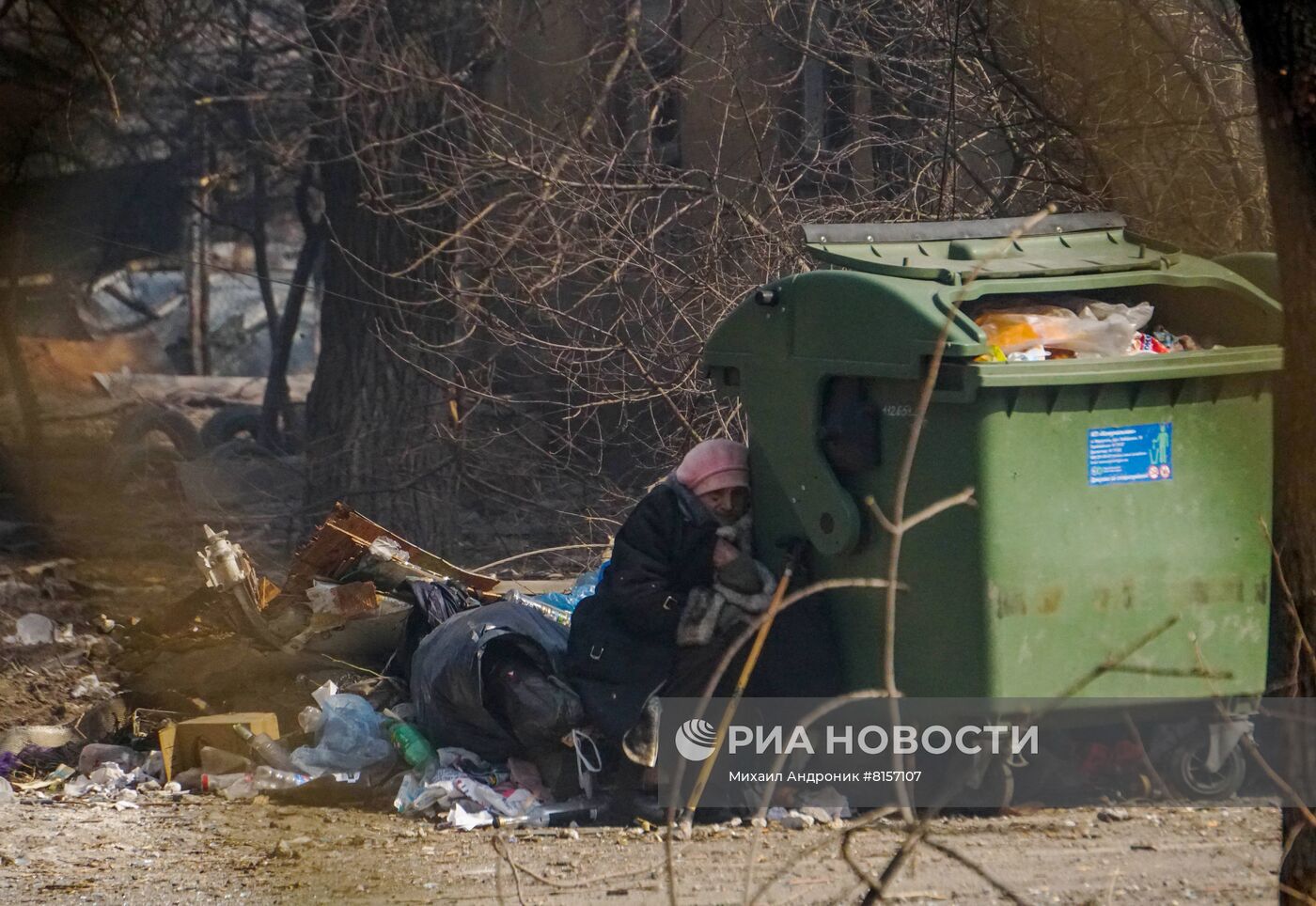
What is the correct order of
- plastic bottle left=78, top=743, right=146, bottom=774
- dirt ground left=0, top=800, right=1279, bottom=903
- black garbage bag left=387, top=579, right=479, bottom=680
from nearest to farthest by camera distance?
dirt ground left=0, top=800, right=1279, bottom=903 < plastic bottle left=78, top=743, right=146, bottom=774 < black garbage bag left=387, top=579, right=479, bottom=680

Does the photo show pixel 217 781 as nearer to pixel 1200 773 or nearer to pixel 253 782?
pixel 253 782

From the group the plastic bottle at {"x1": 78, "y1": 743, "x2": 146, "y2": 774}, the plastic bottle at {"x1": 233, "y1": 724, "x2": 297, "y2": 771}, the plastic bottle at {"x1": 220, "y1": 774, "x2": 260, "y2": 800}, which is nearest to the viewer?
the plastic bottle at {"x1": 220, "y1": 774, "x2": 260, "y2": 800}

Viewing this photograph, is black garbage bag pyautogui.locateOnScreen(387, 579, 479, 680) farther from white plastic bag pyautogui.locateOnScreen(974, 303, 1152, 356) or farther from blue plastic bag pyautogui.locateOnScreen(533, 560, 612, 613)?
white plastic bag pyautogui.locateOnScreen(974, 303, 1152, 356)

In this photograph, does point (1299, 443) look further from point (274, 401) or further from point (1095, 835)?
point (274, 401)

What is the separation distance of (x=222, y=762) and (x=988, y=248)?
2937 mm

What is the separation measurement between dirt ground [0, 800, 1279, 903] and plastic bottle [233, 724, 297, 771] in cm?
30

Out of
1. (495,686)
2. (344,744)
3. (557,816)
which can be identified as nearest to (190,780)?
(344,744)

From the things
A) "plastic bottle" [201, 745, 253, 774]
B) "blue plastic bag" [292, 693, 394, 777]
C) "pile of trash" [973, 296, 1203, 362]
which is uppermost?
"pile of trash" [973, 296, 1203, 362]

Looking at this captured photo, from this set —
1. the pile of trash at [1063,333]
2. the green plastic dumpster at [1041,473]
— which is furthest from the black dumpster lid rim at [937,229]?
the pile of trash at [1063,333]

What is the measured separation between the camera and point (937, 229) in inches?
179

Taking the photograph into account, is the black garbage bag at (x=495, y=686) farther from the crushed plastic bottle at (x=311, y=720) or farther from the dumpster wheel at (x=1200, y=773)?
the dumpster wheel at (x=1200, y=773)

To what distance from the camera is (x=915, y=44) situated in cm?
746

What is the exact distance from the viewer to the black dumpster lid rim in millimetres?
4461

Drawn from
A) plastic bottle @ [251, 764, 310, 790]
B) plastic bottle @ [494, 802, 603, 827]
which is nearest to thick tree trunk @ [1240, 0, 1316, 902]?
plastic bottle @ [494, 802, 603, 827]
